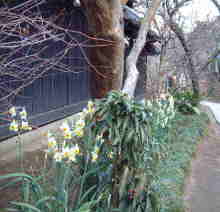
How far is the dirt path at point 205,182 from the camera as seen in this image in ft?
13.1

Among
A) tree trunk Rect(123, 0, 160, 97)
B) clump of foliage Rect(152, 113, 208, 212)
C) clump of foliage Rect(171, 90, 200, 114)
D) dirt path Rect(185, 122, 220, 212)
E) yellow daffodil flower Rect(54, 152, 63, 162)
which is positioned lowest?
dirt path Rect(185, 122, 220, 212)

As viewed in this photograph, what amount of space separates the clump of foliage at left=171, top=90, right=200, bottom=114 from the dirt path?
222cm

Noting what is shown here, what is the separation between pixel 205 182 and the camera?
4.92 m

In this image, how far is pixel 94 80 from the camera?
3.53 meters

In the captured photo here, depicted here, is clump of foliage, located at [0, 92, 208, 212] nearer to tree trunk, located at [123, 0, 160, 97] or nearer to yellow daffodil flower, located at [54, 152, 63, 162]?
yellow daffodil flower, located at [54, 152, 63, 162]

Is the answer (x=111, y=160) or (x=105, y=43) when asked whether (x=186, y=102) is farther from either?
(x=111, y=160)

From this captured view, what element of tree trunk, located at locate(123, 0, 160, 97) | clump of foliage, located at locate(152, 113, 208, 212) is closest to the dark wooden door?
tree trunk, located at locate(123, 0, 160, 97)

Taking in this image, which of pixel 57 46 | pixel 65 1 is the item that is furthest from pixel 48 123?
pixel 65 1

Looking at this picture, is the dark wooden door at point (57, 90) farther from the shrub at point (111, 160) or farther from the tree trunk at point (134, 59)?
the shrub at point (111, 160)

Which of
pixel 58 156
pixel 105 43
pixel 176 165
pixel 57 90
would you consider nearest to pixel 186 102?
pixel 57 90

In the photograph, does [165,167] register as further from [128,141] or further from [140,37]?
[128,141]

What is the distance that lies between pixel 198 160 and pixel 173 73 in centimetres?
353

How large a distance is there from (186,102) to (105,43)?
Answer: 23.3ft

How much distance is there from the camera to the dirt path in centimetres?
400
